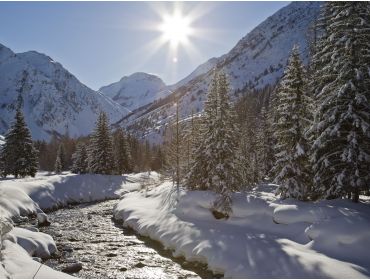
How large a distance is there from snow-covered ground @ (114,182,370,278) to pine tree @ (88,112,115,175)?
35.6 meters

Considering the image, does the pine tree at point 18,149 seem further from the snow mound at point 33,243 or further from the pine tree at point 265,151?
the snow mound at point 33,243

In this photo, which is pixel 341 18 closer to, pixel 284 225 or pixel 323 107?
pixel 323 107

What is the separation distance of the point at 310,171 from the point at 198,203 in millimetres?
10317

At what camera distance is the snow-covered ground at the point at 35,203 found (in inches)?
634

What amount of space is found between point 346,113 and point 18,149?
176 ft

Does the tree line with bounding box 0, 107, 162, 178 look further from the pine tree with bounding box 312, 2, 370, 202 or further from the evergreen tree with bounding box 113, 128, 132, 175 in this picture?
the pine tree with bounding box 312, 2, 370, 202

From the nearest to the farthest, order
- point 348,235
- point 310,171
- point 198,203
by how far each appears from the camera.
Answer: point 348,235 < point 310,171 < point 198,203

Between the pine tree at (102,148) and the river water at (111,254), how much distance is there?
3243 centimetres

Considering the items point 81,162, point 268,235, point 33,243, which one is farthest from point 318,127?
point 81,162

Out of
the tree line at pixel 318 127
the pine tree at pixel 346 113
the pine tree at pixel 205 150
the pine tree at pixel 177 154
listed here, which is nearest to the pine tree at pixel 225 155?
the tree line at pixel 318 127

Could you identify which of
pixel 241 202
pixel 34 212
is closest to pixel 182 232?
A: pixel 241 202

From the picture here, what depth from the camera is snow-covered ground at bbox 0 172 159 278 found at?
16.1m

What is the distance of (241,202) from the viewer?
32.2m

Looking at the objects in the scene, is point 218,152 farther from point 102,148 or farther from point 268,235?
point 102,148
